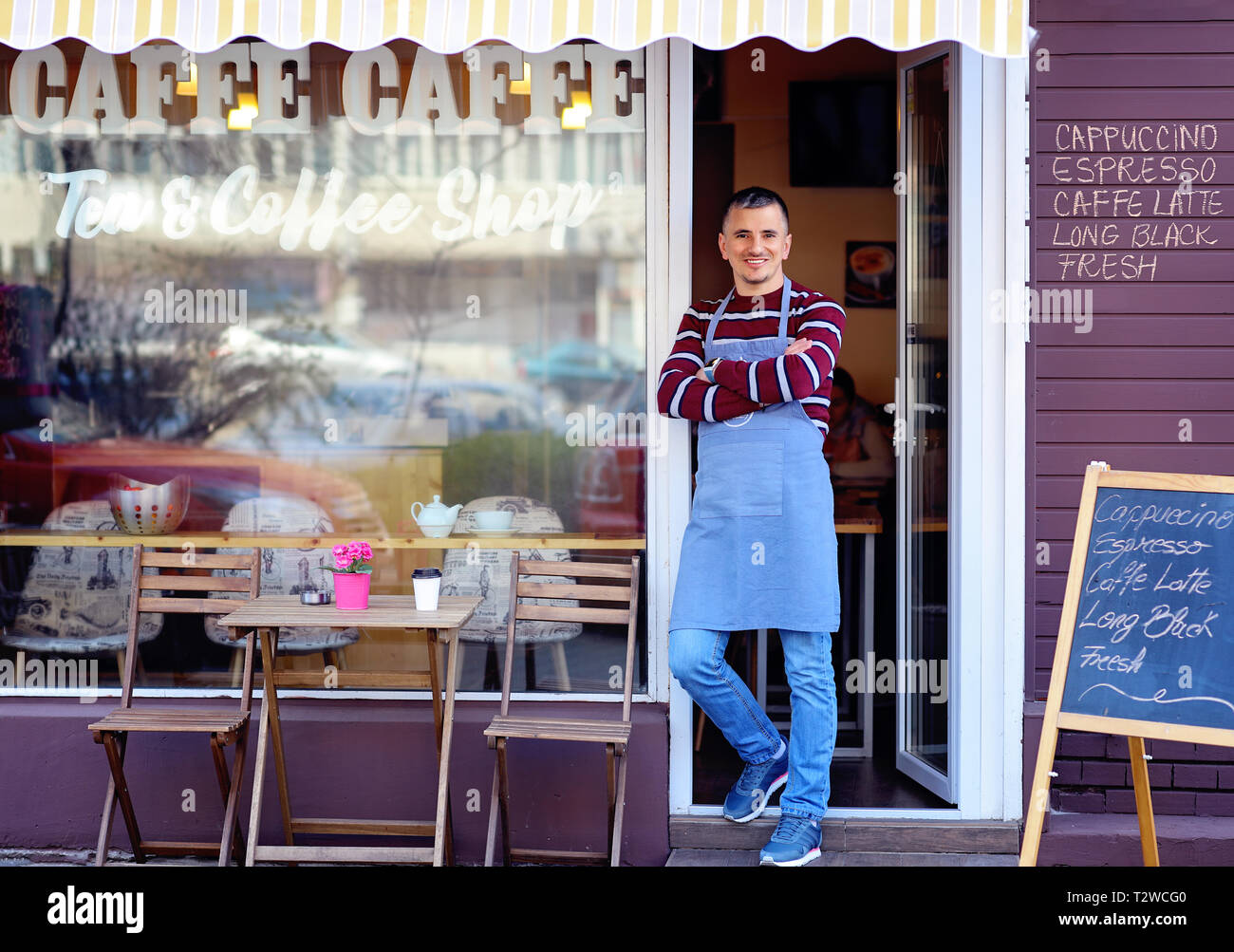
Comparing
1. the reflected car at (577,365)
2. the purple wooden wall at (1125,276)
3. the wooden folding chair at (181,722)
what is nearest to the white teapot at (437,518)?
the reflected car at (577,365)

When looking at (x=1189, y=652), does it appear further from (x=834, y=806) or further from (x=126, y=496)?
(x=126, y=496)

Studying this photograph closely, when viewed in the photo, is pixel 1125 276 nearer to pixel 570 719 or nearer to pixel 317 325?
pixel 570 719

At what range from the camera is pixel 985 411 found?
159 inches

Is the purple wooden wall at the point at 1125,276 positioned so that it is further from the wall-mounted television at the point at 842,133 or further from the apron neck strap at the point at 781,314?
the wall-mounted television at the point at 842,133

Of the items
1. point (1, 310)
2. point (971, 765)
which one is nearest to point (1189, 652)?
point (971, 765)

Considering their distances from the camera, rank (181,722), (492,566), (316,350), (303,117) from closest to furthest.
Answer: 1. (181,722)
2. (492,566)
3. (303,117)
4. (316,350)

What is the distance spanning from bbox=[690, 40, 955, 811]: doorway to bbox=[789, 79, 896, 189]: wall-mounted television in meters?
0.01

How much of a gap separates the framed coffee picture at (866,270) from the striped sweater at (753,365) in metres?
4.32

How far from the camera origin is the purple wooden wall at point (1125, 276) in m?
4.07

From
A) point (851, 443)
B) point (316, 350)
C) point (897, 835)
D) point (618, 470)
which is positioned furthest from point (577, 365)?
point (851, 443)

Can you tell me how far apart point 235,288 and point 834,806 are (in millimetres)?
3151

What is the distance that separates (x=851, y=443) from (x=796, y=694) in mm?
2778

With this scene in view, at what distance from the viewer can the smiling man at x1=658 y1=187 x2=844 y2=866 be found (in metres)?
3.79
